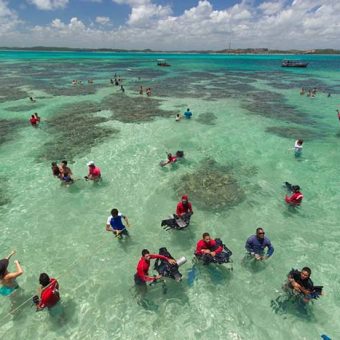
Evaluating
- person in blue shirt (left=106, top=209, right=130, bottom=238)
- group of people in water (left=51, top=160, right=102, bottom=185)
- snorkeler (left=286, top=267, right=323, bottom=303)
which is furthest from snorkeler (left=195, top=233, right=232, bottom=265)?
group of people in water (left=51, top=160, right=102, bottom=185)

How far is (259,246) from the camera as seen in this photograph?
440 inches

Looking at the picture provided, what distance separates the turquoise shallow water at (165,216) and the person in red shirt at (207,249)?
0.67 m

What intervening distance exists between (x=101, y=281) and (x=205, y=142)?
1687 centimetres

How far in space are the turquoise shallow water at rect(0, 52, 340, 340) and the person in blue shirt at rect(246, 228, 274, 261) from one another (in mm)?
582

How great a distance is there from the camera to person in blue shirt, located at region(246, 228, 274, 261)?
11086 mm

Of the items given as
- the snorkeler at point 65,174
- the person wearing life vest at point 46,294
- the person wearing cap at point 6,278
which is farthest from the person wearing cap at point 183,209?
the snorkeler at point 65,174

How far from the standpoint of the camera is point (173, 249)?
40.9 feet

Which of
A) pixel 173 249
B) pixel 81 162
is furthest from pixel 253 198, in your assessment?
pixel 81 162

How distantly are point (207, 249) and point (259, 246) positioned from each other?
2150mm

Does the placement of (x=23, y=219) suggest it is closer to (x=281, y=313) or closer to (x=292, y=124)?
(x=281, y=313)

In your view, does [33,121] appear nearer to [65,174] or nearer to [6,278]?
[65,174]

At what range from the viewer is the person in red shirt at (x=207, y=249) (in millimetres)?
10922

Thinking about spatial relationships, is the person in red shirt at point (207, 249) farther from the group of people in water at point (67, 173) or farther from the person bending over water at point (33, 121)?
the person bending over water at point (33, 121)

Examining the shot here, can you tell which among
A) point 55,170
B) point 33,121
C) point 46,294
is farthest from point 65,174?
point 33,121
